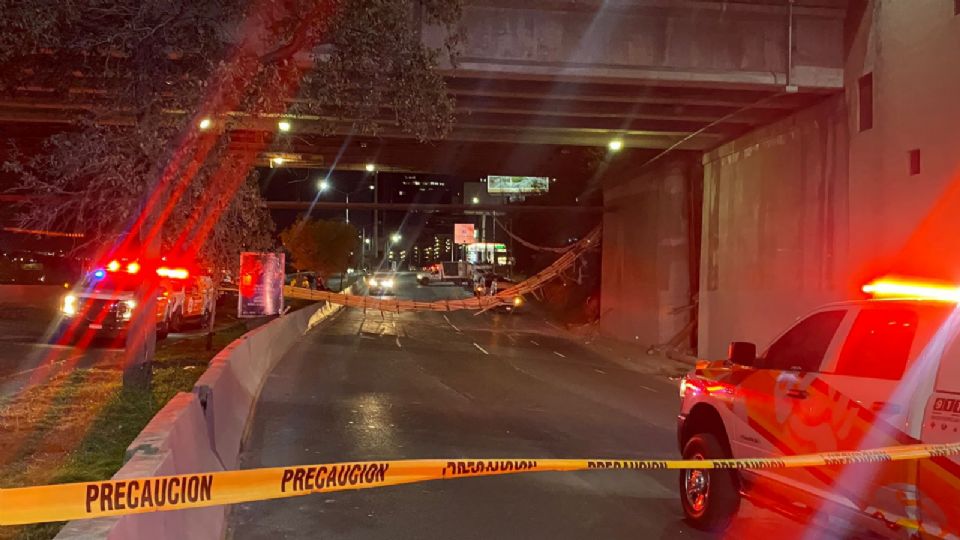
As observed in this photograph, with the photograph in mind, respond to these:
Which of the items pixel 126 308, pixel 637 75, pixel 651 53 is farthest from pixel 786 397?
pixel 126 308

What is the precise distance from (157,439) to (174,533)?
78 cm

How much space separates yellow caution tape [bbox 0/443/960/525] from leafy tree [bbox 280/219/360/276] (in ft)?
143

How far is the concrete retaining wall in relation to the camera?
3.38 metres

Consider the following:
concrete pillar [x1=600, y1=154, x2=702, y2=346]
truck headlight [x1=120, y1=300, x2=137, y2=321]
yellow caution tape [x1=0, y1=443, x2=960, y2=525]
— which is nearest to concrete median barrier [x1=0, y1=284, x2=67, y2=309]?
truck headlight [x1=120, y1=300, x2=137, y2=321]

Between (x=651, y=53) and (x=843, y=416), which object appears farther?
(x=651, y=53)

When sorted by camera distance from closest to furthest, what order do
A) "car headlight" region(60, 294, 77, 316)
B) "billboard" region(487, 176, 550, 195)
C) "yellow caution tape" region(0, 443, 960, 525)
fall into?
1. "yellow caution tape" region(0, 443, 960, 525)
2. "car headlight" region(60, 294, 77, 316)
3. "billboard" region(487, 176, 550, 195)

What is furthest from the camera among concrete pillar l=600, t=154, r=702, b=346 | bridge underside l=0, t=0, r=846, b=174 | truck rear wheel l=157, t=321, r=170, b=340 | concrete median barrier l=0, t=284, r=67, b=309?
concrete median barrier l=0, t=284, r=67, b=309

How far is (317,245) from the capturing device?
4759 centimetres

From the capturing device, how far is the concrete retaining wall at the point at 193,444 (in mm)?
3379

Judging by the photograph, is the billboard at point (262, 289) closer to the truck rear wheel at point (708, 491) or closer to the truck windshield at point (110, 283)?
the truck windshield at point (110, 283)

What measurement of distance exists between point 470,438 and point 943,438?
593 centimetres

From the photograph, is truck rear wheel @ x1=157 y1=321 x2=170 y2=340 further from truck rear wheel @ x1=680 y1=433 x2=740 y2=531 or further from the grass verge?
truck rear wheel @ x1=680 y1=433 x2=740 y2=531

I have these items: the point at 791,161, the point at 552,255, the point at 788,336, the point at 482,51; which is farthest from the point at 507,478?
the point at 552,255

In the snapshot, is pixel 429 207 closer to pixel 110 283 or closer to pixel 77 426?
pixel 110 283
